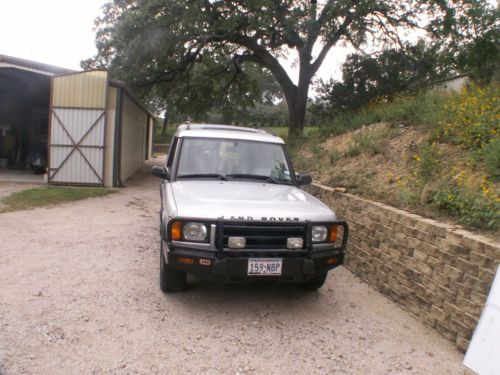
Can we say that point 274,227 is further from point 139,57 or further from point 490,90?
point 139,57

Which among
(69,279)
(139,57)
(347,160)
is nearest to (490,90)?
(347,160)

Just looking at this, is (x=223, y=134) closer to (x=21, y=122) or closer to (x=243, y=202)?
(x=243, y=202)

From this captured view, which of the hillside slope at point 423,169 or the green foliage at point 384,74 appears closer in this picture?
the hillside slope at point 423,169

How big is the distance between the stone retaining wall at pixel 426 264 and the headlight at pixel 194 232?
92.1 inches

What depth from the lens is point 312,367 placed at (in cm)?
327

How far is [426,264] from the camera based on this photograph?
4184 mm

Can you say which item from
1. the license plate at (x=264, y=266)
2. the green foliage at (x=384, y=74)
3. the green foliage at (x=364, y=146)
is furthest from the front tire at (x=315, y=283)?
the green foliage at (x=384, y=74)

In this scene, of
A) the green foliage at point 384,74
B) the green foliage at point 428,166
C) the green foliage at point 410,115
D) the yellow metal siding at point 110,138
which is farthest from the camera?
the green foliage at point 384,74

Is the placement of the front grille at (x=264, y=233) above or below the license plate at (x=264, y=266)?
above

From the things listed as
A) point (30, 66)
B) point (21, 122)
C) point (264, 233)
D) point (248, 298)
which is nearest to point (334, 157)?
point (248, 298)

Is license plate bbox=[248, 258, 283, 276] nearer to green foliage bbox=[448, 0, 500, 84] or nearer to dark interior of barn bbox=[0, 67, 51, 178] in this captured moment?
green foliage bbox=[448, 0, 500, 84]

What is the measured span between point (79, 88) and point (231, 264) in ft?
36.1

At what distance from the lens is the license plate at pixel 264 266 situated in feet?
12.5

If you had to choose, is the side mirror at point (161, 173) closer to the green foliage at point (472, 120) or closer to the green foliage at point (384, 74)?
the green foliage at point (472, 120)
